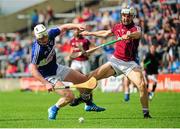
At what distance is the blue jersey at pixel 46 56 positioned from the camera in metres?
16.5

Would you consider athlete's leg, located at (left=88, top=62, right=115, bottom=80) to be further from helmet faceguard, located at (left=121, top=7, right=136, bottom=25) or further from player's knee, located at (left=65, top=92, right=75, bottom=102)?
player's knee, located at (left=65, top=92, right=75, bottom=102)

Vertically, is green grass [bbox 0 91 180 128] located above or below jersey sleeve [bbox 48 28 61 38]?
below

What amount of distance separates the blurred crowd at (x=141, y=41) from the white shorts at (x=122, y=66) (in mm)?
13720

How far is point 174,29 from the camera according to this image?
106 feet

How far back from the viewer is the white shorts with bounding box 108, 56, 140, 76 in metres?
18.0

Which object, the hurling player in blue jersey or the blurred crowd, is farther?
the blurred crowd

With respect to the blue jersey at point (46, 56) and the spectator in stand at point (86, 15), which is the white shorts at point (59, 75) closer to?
the blue jersey at point (46, 56)

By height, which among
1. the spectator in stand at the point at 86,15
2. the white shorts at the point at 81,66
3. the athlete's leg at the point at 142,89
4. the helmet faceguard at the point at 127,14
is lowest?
the white shorts at the point at 81,66

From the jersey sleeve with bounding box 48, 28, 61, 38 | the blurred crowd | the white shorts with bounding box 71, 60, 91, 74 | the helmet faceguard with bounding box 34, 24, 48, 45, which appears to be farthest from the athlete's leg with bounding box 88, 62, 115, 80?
the blurred crowd

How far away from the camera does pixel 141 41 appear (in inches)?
1323

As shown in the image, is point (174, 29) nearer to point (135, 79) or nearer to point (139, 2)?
point (139, 2)

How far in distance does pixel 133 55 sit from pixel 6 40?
78.4 ft

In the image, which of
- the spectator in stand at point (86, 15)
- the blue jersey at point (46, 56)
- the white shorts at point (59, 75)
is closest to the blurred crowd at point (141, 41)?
the spectator in stand at point (86, 15)

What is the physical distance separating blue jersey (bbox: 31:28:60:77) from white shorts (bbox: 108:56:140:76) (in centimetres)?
187
